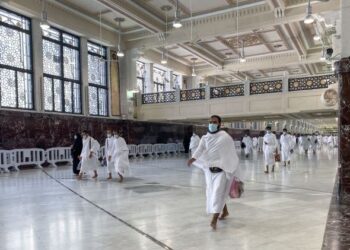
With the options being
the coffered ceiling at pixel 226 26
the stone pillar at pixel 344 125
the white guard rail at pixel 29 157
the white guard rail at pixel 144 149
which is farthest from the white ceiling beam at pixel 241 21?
the stone pillar at pixel 344 125

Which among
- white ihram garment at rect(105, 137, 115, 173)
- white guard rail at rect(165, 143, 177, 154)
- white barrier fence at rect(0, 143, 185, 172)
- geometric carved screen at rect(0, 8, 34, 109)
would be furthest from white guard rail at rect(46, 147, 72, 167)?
white guard rail at rect(165, 143, 177, 154)

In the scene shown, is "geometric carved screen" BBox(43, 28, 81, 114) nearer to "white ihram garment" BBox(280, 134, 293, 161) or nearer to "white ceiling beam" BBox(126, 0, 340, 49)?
"white ceiling beam" BBox(126, 0, 340, 49)

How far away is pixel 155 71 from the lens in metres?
25.0

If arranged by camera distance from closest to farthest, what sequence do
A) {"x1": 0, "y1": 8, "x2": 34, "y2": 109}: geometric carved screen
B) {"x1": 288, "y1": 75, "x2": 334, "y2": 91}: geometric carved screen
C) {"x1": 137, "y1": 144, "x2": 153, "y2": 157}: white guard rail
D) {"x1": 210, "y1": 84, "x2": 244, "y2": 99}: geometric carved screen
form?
{"x1": 0, "y1": 8, "x2": 34, "y2": 109}: geometric carved screen → {"x1": 288, "y1": 75, "x2": 334, "y2": 91}: geometric carved screen → {"x1": 210, "y1": 84, "x2": 244, "y2": 99}: geometric carved screen → {"x1": 137, "y1": 144, "x2": 153, "y2": 157}: white guard rail

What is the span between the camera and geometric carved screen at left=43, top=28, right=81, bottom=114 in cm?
1600

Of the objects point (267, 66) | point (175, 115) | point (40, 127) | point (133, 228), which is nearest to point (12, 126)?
point (40, 127)

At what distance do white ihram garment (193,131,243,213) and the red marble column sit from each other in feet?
5.94

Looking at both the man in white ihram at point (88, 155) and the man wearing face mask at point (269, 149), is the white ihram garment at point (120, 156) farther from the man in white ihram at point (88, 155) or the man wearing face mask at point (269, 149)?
the man wearing face mask at point (269, 149)

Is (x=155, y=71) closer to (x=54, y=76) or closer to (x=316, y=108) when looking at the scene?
(x=54, y=76)

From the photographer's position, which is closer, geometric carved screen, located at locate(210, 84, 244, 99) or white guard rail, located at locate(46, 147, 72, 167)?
white guard rail, located at locate(46, 147, 72, 167)

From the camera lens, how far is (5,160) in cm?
1277

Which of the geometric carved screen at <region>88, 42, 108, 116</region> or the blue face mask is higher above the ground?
the geometric carved screen at <region>88, 42, 108, 116</region>

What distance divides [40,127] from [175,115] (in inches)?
298

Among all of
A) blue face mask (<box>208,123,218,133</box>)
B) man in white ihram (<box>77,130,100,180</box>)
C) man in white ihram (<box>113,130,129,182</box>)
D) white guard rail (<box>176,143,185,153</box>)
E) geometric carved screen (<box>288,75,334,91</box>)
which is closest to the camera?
blue face mask (<box>208,123,218,133</box>)
